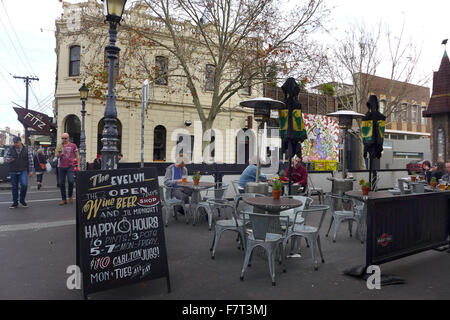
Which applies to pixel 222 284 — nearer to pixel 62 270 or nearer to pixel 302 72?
pixel 62 270

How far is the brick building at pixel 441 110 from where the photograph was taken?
13.9 metres

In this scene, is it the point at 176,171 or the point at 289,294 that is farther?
the point at 176,171

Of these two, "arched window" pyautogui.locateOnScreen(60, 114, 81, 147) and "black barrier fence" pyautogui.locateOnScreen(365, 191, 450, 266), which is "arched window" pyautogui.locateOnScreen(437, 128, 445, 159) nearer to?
"black barrier fence" pyautogui.locateOnScreen(365, 191, 450, 266)

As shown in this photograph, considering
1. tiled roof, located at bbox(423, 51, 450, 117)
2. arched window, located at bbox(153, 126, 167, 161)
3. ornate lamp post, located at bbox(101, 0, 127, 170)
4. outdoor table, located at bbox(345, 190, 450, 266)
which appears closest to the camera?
outdoor table, located at bbox(345, 190, 450, 266)

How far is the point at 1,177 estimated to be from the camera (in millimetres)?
15492

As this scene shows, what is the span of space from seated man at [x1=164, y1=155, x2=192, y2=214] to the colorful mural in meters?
14.2

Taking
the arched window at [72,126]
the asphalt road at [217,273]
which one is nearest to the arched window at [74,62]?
the arched window at [72,126]

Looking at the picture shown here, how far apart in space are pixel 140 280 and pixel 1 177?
613 inches

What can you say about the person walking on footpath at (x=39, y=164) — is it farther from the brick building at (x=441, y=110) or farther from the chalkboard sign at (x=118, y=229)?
the brick building at (x=441, y=110)

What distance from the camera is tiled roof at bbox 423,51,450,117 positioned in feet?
45.4

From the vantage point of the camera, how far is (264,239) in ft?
13.7

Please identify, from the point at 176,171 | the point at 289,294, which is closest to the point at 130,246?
the point at 289,294

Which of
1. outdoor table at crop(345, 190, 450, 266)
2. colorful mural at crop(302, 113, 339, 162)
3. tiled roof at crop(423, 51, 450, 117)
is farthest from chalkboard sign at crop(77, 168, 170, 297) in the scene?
colorful mural at crop(302, 113, 339, 162)

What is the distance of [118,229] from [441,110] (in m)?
15.3
